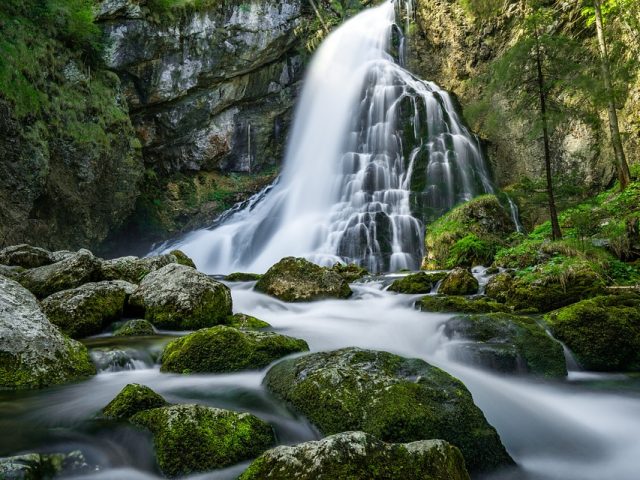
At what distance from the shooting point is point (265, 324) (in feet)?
24.2

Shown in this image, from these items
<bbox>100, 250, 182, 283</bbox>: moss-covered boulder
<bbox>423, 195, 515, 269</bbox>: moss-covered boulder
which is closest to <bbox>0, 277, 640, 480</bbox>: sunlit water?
<bbox>100, 250, 182, 283</bbox>: moss-covered boulder

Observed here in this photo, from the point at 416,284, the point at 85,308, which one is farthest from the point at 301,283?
the point at 85,308

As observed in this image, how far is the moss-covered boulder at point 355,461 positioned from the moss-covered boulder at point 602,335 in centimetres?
385

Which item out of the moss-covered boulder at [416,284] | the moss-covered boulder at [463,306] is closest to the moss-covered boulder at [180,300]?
the moss-covered boulder at [463,306]

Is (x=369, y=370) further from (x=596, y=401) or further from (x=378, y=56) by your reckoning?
(x=378, y=56)

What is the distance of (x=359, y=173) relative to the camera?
19.5m

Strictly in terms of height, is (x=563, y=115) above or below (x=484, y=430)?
above

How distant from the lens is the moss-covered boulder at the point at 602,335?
5293 millimetres

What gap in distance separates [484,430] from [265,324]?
4702mm

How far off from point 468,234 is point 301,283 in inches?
273

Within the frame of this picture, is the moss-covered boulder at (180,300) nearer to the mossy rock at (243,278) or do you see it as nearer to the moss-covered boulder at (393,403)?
the moss-covered boulder at (393,403)

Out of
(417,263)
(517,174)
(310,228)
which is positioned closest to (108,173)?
(310,228)

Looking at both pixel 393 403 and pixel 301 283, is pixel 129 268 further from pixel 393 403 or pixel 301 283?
pixel 393 403

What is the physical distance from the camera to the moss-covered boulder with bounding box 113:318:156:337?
6219 mm
